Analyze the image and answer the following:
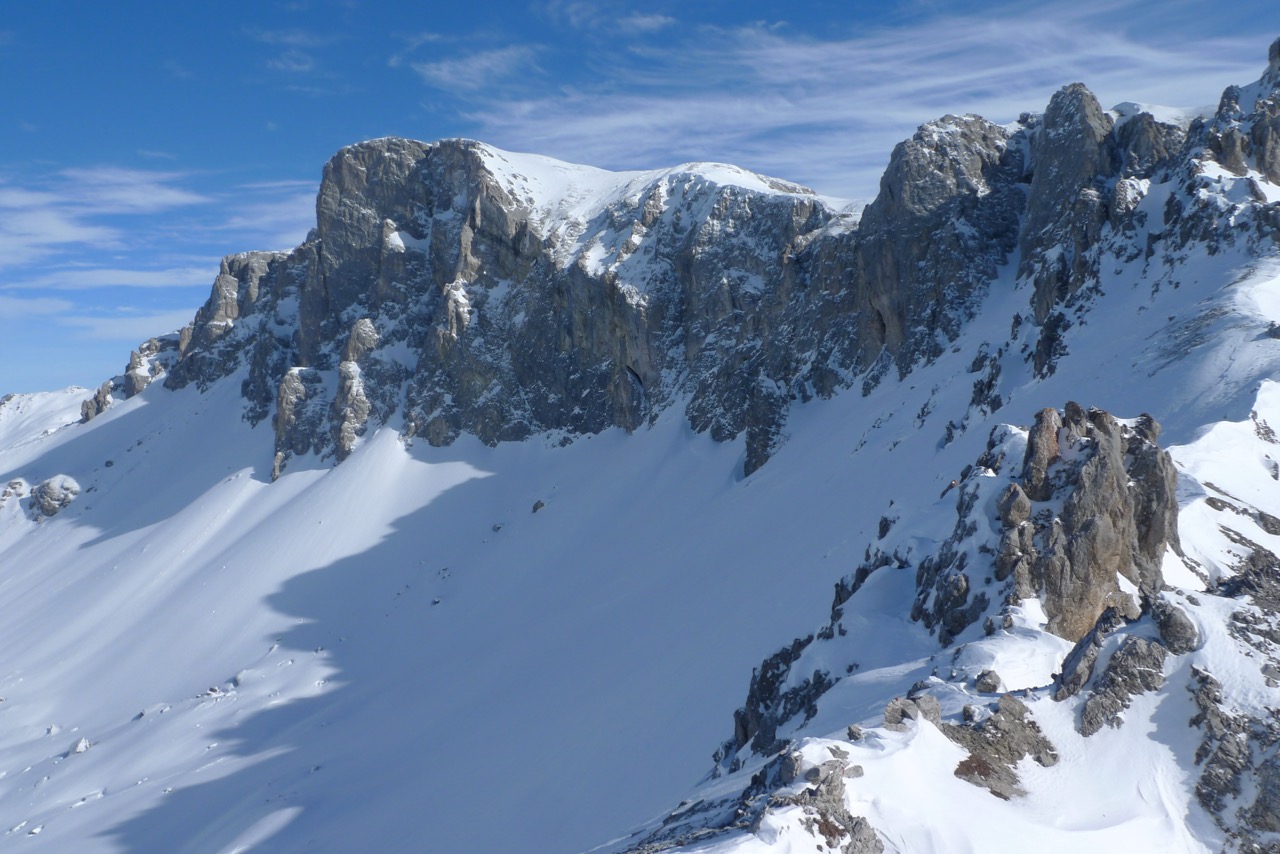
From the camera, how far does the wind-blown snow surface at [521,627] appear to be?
24.1 metres

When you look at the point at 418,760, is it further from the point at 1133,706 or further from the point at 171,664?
the point at 1133,706

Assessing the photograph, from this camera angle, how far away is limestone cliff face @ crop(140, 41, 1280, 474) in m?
53.7

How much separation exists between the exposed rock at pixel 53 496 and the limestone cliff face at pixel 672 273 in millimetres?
19593

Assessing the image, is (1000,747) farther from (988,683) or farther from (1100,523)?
(1100,523)

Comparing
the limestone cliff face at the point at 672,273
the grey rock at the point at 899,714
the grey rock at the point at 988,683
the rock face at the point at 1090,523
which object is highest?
the limestone cliff face at the point at 672,273

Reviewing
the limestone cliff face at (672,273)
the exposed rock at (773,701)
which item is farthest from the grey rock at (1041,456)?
the limestone cliff face at (672,273)

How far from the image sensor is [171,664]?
247 ft

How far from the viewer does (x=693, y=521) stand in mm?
66938

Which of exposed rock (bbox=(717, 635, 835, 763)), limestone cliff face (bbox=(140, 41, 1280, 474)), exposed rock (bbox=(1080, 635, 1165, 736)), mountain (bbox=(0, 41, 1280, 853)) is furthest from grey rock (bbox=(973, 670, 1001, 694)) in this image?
limestone cliff face (bbox=(140, 41, 1280, 474))

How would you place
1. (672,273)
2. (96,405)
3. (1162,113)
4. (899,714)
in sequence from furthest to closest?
(96,405), (672,273), (1162,113), (899,714)

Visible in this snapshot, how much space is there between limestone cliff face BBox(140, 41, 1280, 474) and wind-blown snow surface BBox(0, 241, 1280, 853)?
375 cm

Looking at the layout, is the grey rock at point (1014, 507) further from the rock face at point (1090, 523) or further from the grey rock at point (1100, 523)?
the grey rock at point (1100, 523)

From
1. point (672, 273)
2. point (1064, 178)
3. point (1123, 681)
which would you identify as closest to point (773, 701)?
point (1123, 681)

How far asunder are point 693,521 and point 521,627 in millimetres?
13780
